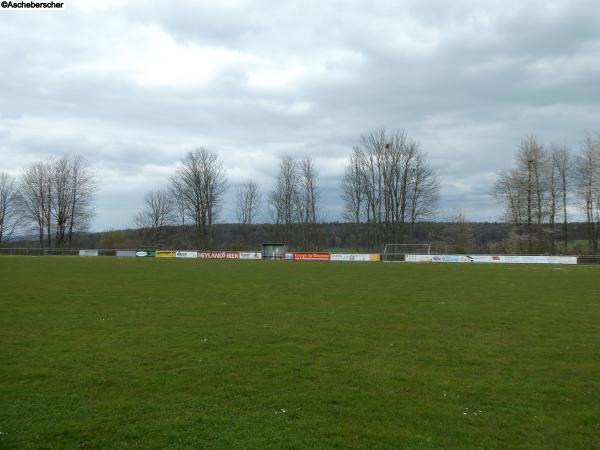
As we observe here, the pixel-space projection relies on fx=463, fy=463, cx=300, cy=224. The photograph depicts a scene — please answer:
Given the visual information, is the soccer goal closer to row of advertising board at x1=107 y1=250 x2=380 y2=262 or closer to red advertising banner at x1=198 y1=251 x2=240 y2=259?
row of advertising board at x1=107 y1=250 x2=380 y2=262

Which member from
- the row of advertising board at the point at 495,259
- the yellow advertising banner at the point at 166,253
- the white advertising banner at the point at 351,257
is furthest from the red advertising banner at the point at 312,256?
the yellow advertising banner at the point at 166,253

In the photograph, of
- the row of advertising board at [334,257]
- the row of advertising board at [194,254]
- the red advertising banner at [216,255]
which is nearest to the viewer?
the row of advertising board at [334,257]

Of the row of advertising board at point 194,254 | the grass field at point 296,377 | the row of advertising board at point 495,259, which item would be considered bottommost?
the grass field at point 296,377

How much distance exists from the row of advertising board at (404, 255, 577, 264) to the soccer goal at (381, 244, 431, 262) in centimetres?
152

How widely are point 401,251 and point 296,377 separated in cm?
5993

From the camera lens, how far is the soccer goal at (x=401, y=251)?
5999cm

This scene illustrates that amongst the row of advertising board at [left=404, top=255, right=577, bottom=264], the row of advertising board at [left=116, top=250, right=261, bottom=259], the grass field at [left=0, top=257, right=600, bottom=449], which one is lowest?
the grass field at [left=0, top=257, right=600, bottom=449]

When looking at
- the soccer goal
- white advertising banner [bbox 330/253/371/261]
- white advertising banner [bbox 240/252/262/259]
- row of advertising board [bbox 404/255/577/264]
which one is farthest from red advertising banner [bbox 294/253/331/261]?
row of advertising board [bbox 404/255/577/264]

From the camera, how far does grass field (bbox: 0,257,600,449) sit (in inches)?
214

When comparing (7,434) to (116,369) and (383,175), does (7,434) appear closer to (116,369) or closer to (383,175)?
(116,369)

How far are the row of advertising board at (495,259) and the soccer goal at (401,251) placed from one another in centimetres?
152

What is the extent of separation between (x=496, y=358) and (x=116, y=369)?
7099 mm

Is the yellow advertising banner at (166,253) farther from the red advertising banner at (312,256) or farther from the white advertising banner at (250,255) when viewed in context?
the red advertising banner at (312,256)

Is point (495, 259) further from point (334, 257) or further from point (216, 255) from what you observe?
point (216, 255)
